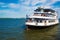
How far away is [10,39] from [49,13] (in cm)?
585

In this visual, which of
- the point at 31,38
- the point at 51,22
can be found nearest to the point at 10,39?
the point at 31,38

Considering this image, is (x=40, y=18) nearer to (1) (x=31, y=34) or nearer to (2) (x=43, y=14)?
(2) (x=43, y=14)

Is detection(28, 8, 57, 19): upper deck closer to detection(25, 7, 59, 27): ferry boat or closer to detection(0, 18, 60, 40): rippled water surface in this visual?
detection(25, 7, 59, 27): ferry boat

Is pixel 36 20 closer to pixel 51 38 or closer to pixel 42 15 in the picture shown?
pixel 42 15

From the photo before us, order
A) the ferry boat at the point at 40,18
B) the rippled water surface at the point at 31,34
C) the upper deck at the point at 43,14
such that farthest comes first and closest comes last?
the upper deck at the point at 43,14 < the ferry boat at the point at 40,18 < the rippled water surface at the point at 31,34

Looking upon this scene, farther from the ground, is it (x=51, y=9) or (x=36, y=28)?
(x=51, y=9)

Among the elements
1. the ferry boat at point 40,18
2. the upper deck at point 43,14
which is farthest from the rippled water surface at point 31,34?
the upper deck at point 43,14

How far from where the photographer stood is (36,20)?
1445cm

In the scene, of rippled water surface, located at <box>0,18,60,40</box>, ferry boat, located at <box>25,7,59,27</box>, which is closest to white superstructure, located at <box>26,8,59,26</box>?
ferry boat, located at <box>25,7,59,27</box>

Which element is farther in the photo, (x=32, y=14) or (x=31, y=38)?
(x=32, y=14)

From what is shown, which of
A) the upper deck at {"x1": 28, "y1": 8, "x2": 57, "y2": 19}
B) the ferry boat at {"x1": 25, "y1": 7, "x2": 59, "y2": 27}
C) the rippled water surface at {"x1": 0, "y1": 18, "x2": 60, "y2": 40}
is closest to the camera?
the rippled water surface at {"x1": 0, "y1": 18, "x2": 60, "y2": 40}

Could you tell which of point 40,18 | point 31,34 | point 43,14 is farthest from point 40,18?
point 31,34

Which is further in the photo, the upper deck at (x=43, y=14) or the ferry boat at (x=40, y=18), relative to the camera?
the upper deck at (x=43, y=14)

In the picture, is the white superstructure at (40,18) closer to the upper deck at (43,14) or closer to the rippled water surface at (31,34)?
the upper deck at (43,14)
